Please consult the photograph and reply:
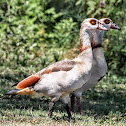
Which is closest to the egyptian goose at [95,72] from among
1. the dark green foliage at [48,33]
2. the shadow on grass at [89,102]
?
the shadow on grass at [89,102]

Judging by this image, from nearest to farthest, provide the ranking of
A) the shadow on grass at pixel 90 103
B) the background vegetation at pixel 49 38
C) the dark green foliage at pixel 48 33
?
the shadow on grass at pixel 90 103 < the background vegetation at pixel 49 38 < the dark green foliage at pixel 48 33

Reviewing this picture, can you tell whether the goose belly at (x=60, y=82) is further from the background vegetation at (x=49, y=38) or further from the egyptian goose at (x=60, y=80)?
the background vegetation at (x=49, y=38)

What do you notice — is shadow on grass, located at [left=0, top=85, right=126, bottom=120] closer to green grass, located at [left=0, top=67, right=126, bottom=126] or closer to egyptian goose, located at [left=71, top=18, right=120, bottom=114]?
green grass, located at [left=0, top=67, right=126, bottom=126]

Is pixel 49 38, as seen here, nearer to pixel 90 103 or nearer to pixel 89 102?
pixel 89 102

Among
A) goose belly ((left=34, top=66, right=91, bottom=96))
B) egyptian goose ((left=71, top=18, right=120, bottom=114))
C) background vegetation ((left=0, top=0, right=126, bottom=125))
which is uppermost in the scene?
goose belly ((left=34, top=66, right=91, bottom=96))

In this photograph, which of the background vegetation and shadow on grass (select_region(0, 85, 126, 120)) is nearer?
shadow on grass (select_region(0, 85, 126, 120))

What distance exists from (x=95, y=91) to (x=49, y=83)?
369 cm

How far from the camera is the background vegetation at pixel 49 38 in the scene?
34.0 feet

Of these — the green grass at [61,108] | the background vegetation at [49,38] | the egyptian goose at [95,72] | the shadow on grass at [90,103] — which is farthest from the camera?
the background vegetation at [49,38]

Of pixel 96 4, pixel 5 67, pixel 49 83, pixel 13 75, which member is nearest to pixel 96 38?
pixel 49 83

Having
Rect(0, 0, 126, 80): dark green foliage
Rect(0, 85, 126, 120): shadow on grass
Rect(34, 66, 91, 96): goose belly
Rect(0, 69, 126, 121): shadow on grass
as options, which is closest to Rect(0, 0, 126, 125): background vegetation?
Rect(0, 0, 126, 80): dark green foliage

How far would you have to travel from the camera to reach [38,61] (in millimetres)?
10977

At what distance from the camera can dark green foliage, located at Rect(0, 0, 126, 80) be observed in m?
10.8

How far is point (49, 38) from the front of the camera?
43.2 feet
